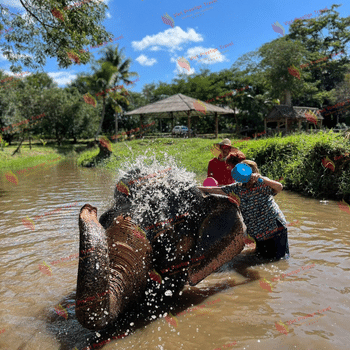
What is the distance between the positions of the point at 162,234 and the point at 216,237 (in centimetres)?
51

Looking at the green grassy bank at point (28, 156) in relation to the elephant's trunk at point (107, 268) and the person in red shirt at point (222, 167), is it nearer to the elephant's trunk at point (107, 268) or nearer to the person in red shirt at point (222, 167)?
the person in red shirt at point (222, 167)

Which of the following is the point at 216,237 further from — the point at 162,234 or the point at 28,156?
the point at 28,156

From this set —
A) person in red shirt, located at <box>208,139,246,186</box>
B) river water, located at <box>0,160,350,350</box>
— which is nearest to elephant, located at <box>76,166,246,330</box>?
river water, located at <box>0,160,350,350</box>

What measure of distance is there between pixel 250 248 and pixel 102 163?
621 inches

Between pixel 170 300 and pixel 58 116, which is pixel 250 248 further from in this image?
pixel 58 116

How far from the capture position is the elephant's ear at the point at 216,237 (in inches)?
111

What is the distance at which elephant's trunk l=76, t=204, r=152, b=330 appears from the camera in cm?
204

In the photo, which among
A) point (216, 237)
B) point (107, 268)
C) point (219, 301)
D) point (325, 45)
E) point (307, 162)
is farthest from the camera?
point (325, 45)

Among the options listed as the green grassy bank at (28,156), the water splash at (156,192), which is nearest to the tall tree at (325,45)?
the green grassy bank at (28,156)

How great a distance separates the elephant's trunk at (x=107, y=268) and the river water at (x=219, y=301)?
45 cm

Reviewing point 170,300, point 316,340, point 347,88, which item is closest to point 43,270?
point 170,300

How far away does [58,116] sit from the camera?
3269cm

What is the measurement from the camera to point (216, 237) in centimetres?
287

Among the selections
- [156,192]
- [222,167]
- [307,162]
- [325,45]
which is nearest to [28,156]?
[307,162]
